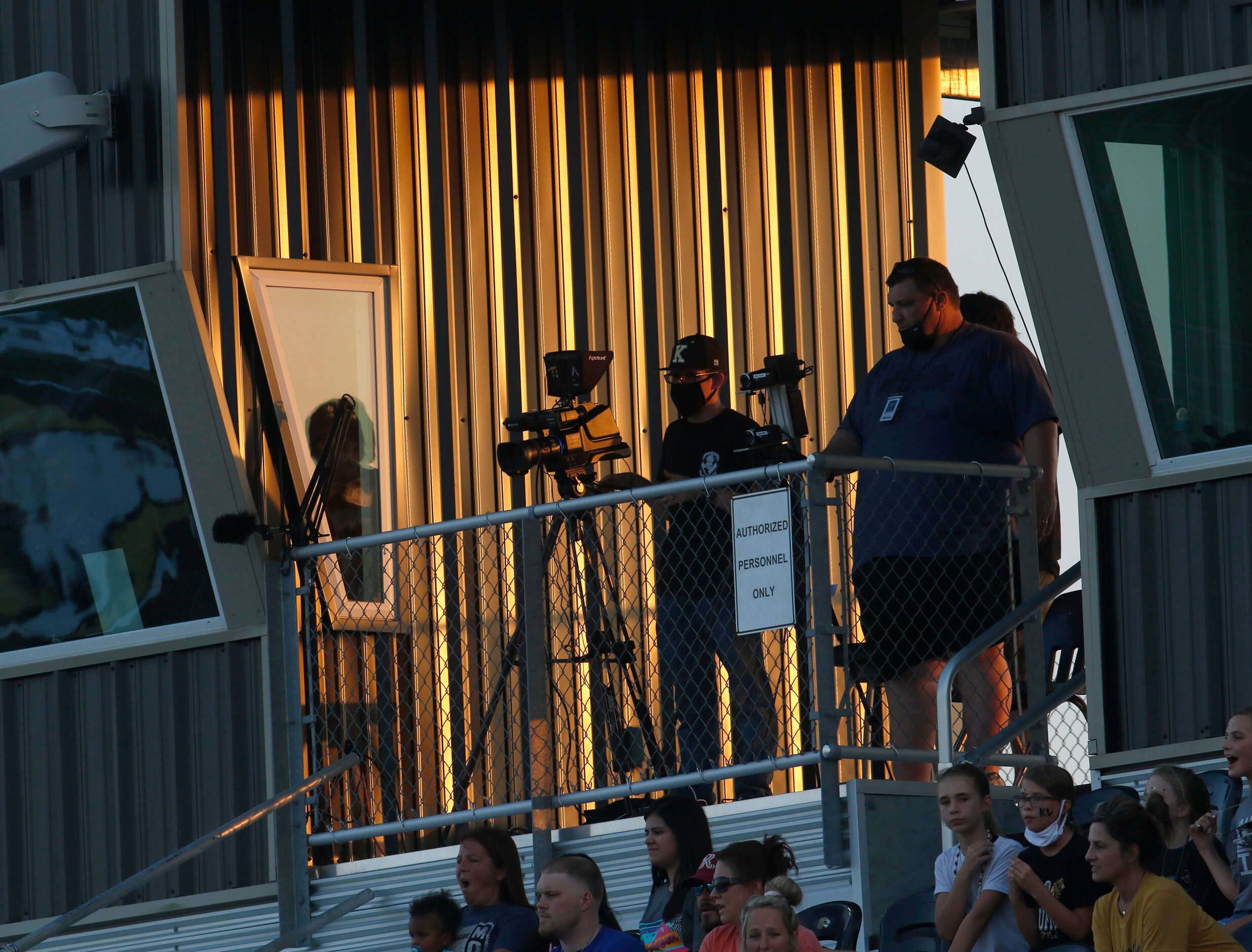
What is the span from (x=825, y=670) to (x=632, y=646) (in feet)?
4.82

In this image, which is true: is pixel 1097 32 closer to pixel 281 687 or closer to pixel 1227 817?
pixel 1227 817

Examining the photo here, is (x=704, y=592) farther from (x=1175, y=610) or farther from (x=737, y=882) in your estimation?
(x=737, y=882)

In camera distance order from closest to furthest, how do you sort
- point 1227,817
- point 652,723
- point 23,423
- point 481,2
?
point 1227,817, point 652,723, point 23,423, point 481,2

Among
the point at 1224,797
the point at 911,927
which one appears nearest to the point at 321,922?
the point at 911,927

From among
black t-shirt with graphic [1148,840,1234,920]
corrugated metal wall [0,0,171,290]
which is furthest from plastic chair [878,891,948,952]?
corrugated metal wall [0,0,171,290]

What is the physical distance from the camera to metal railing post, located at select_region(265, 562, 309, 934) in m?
7.92

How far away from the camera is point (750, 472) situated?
270 inches

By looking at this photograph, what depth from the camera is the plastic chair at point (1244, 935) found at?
527 cm

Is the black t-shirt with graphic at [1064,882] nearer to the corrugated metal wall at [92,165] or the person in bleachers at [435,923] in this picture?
the person in bleachers at [435,923]

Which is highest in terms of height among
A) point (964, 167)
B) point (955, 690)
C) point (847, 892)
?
point (964, 167)

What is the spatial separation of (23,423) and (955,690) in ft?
12.9


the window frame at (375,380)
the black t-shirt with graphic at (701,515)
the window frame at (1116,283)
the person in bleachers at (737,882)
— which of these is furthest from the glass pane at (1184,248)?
the window frame at (375,380)

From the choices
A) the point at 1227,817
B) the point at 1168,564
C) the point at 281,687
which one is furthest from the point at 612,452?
the point at 1227,817

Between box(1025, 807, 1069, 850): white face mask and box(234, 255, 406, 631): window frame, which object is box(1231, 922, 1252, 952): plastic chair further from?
box(234, 255, 406, 631): window frame
